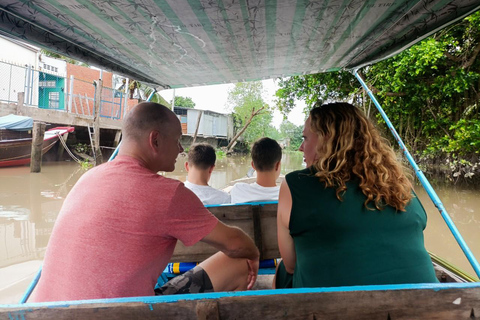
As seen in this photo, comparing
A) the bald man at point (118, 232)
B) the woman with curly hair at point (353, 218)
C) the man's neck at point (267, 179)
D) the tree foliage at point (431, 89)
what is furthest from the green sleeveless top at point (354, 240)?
the tree foliage at point (431, 89)

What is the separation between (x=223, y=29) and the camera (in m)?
2.15

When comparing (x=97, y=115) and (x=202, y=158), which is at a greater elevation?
(x=97, y=115)

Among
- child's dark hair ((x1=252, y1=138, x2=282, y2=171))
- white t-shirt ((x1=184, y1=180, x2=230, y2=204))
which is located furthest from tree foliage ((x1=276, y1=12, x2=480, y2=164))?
white t-shirt ((x1=184, y1=180, x2=230, y2=204))

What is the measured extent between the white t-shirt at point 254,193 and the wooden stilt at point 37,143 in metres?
9.81

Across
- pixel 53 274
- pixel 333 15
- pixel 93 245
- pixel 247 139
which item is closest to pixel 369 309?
pixel 93 245

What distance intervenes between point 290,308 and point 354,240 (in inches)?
12.9

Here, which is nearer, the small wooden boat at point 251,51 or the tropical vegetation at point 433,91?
the small wooden boat at point 251,51

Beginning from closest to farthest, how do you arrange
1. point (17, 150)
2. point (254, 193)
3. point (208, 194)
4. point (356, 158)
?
point (356, 158)
point (254, 193)
point (208, 194)
point (17, 150)

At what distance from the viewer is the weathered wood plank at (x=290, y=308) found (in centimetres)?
78

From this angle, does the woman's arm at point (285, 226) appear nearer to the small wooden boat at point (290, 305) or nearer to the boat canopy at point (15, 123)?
the small wooden boat at point (290, 305)

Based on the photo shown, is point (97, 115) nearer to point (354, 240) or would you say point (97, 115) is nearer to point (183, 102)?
point (354, 240)

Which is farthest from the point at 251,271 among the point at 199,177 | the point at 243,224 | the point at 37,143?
the point at 37,143

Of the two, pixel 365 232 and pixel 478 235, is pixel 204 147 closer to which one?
pixel 365 232

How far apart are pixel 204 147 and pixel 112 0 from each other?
1325 mm
